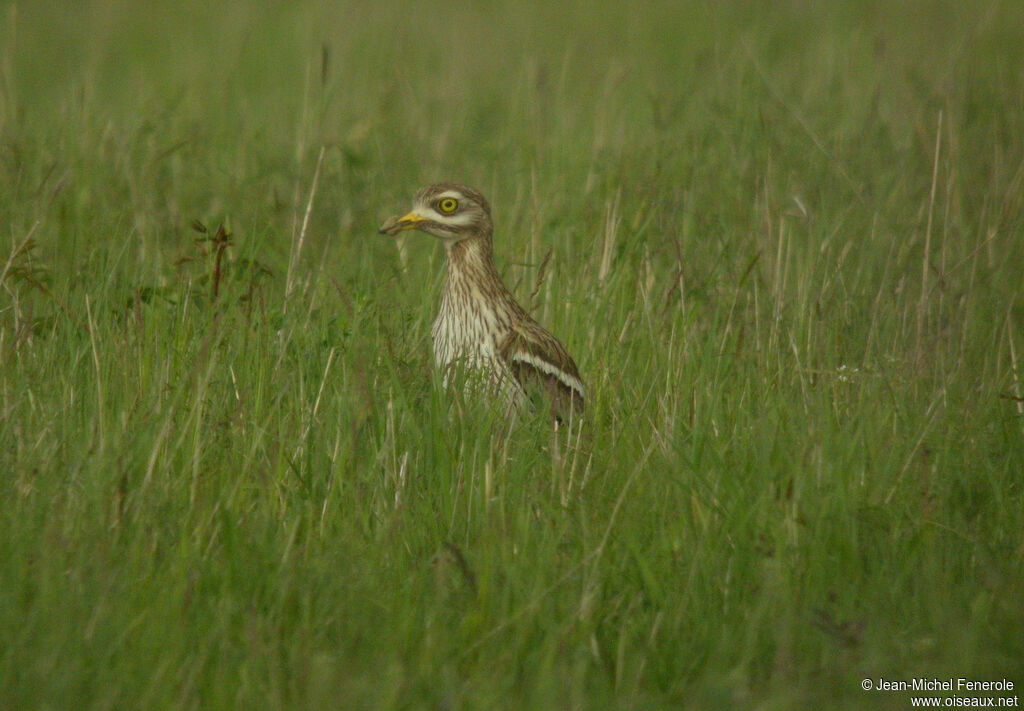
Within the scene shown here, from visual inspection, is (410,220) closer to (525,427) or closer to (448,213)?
(448,213)

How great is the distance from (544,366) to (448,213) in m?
0.98

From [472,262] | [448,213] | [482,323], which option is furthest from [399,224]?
[482,323]

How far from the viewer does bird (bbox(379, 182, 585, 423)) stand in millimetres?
5000

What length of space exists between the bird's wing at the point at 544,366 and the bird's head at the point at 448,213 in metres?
0.63

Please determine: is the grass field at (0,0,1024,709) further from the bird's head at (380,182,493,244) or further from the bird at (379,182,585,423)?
the bird's head at (380,182,493,244)

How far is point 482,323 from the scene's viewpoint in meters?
5.41

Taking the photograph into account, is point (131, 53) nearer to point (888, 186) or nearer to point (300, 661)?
point (888, 186)

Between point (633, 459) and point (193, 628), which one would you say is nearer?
point (193, 628)

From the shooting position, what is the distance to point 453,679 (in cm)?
288

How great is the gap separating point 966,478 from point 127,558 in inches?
95.2

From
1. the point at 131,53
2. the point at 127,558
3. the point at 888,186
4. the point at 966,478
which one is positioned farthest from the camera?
the point at 131,53

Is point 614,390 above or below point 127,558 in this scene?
above

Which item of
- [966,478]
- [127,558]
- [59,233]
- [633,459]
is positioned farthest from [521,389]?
[59,233]

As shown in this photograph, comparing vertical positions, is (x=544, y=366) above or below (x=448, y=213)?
below
